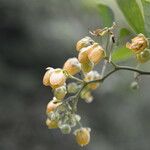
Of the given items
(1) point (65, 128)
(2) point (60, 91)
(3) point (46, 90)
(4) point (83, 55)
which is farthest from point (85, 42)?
(3) point (46, 90)

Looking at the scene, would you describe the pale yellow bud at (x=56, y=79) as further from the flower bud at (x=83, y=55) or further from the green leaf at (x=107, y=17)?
the green leaf at (x=107, y=17)

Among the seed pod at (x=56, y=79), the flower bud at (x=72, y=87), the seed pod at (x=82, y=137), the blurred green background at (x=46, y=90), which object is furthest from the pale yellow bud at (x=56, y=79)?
the blurred green background at (x=46, y=90)

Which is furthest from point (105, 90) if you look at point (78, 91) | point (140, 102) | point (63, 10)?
point (78, 91)

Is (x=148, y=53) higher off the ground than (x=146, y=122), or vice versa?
(x=148, y=53)

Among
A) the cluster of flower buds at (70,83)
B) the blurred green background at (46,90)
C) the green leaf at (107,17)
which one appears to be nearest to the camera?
the cluster of flower buds at (70,83)

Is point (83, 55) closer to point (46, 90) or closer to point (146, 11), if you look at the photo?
point (146, 11)

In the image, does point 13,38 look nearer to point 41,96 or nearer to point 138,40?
point 41,96
